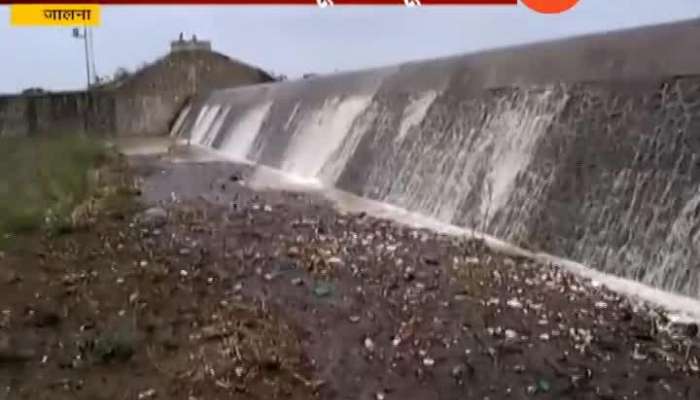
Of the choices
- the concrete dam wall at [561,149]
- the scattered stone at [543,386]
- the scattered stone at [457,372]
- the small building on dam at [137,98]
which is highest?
the concrete dam wall at [561,149]

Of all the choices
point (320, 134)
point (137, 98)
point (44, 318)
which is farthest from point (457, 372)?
point (137, 98)

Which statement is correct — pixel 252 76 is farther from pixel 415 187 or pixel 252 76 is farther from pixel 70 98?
pixel 415 187

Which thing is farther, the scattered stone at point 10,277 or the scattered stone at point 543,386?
the scattered stone at point 10,277

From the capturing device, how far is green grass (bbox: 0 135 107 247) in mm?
7320

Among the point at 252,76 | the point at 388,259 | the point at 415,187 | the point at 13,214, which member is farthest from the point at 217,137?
the point at 388,259

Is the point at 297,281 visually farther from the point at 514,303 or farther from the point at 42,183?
the point at 42,183

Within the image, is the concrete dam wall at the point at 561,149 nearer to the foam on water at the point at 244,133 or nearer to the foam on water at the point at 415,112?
the foam on water at the point at 415,112

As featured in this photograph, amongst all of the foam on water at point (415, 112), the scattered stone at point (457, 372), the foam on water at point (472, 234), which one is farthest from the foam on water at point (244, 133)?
the scattered stone at point (457, 372)

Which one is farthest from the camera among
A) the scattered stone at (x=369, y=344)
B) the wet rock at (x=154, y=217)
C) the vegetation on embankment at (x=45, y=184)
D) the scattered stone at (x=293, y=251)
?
the wet rock at (x=154, y=217)

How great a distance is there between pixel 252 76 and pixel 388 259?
3239cm

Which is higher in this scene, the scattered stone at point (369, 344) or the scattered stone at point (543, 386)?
the scattered stone at point (543, 386)

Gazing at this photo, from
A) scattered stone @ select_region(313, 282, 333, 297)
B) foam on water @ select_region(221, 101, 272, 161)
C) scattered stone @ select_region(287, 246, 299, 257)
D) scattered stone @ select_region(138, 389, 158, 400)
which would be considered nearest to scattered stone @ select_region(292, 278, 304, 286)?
scattered stone @ select_region(313, 282, 333, 297)

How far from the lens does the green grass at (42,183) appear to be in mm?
7320

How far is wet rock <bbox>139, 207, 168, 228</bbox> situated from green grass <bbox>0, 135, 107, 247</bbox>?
71 centimetres
